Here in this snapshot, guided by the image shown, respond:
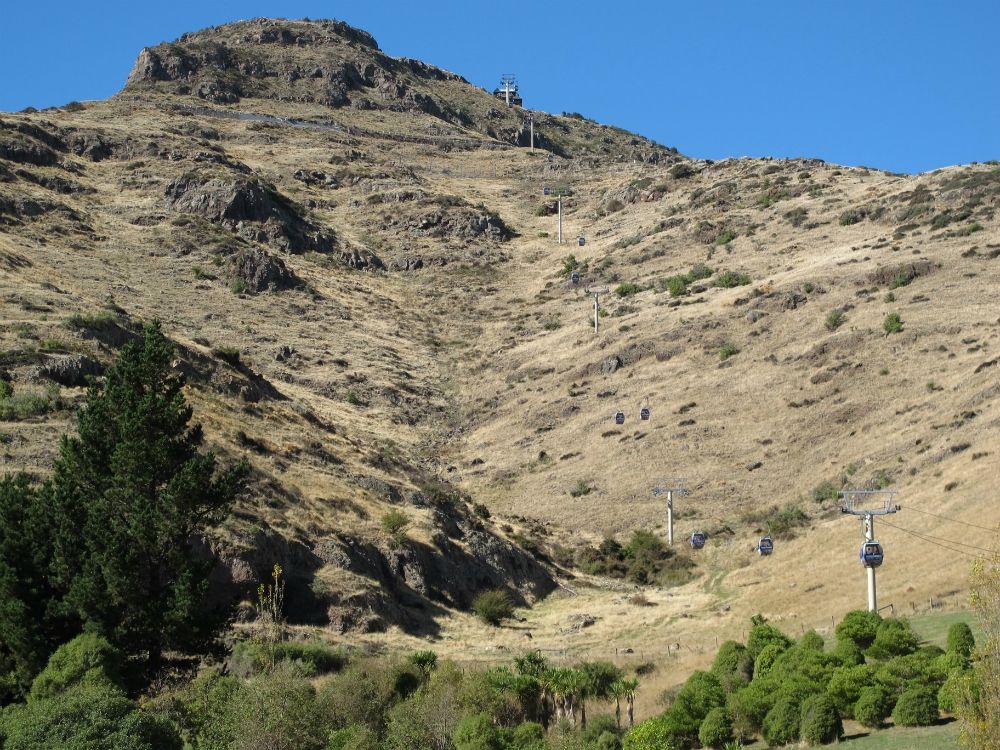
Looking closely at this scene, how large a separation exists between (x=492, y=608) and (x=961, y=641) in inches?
879

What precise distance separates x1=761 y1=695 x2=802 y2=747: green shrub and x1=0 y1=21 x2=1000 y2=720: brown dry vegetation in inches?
296

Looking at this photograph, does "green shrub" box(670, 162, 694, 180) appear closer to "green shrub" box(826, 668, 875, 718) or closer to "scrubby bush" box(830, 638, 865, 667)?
"scrubby bush" box(830, 638, 865, 667)

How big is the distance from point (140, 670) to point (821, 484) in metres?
38.8

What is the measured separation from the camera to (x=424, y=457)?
7281 cm

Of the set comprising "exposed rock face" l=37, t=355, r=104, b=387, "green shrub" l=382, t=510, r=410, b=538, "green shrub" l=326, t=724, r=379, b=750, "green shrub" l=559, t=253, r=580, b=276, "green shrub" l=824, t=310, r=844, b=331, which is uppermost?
"green shrub" l=559, t=253, r=580, b=276

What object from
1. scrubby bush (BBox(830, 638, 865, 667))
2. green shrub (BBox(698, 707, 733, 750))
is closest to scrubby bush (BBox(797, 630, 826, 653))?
scrubby bush (BBox(830, 638, 865, 667))

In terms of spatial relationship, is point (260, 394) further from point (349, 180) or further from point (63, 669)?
point (349, 180)

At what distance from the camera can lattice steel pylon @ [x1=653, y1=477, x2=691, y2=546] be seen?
5928cm

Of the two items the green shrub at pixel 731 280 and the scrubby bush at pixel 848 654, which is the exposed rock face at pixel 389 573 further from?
the green shrub at pixel 731 280

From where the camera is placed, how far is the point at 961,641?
2678 centimetres

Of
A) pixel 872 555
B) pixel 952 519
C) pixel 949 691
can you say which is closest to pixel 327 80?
pixel 952 519

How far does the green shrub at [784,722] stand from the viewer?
86.5ft

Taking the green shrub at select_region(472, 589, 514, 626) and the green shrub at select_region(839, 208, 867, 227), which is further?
the green shrub at select_region(839, 208, 867, 227)

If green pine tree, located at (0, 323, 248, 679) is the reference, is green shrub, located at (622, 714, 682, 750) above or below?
below
